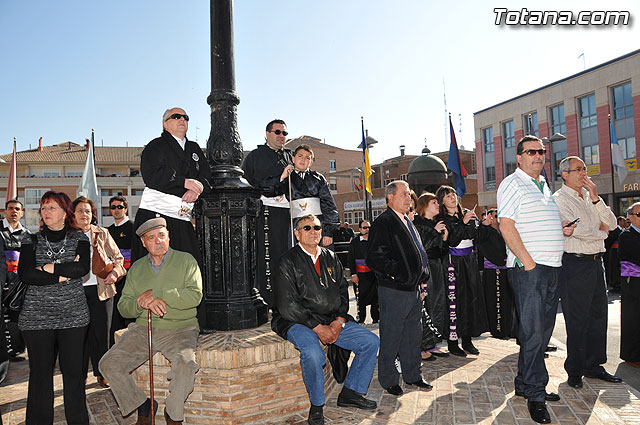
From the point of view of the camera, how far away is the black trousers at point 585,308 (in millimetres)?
4980

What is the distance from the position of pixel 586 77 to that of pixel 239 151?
32708mm

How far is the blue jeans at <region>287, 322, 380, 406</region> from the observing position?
13.2 ft

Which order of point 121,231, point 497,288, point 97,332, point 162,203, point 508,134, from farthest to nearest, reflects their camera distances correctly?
point 508,134, point 497,288, point 121,231, point 97,332, point 162,203

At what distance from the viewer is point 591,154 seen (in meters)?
31.5

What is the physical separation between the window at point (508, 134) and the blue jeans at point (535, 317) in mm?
36805

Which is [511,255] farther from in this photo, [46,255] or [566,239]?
[46,255]

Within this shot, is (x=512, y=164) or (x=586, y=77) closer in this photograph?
(x=586, y=77)

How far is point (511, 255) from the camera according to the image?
4.44 metres

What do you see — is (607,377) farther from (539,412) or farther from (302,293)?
(302,293)

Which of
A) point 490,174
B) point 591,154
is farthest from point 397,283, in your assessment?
point 490,174

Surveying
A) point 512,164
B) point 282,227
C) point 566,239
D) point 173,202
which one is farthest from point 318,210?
point 512,164

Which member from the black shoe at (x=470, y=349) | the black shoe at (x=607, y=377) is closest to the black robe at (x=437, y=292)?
the black shoe at (x=470, y=349)

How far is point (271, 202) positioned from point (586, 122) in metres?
32.0

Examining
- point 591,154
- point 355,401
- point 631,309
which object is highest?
point 591,154
